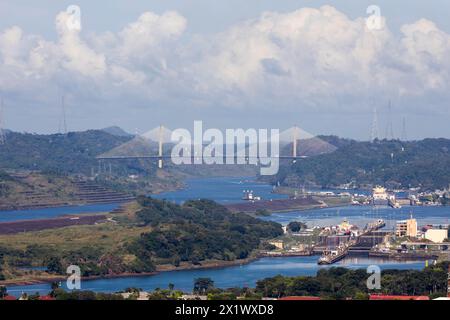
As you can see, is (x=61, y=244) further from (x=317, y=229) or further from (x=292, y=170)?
(x=292, y=170)

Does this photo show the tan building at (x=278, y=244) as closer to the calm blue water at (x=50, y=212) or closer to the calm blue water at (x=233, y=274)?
the calm blue water at (x=233, y=274)

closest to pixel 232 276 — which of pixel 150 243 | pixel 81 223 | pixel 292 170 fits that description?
pixel 150 243

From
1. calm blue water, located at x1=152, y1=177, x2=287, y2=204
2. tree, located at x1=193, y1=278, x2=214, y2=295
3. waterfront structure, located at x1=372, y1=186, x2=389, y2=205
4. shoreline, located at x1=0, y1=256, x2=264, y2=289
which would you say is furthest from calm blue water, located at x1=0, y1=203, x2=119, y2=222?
tree, located at x1=193, y1=278, x2=214, y2=295

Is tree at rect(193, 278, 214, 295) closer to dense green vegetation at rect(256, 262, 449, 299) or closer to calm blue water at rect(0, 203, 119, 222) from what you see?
dense green vegetation at rect(256, 262, 449, 299)

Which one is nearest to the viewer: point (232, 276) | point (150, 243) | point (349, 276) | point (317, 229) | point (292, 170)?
point (349, 276)

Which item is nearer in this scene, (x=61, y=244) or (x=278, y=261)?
(x=278, y=261)

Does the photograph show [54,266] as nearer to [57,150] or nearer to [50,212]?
[50,212]
